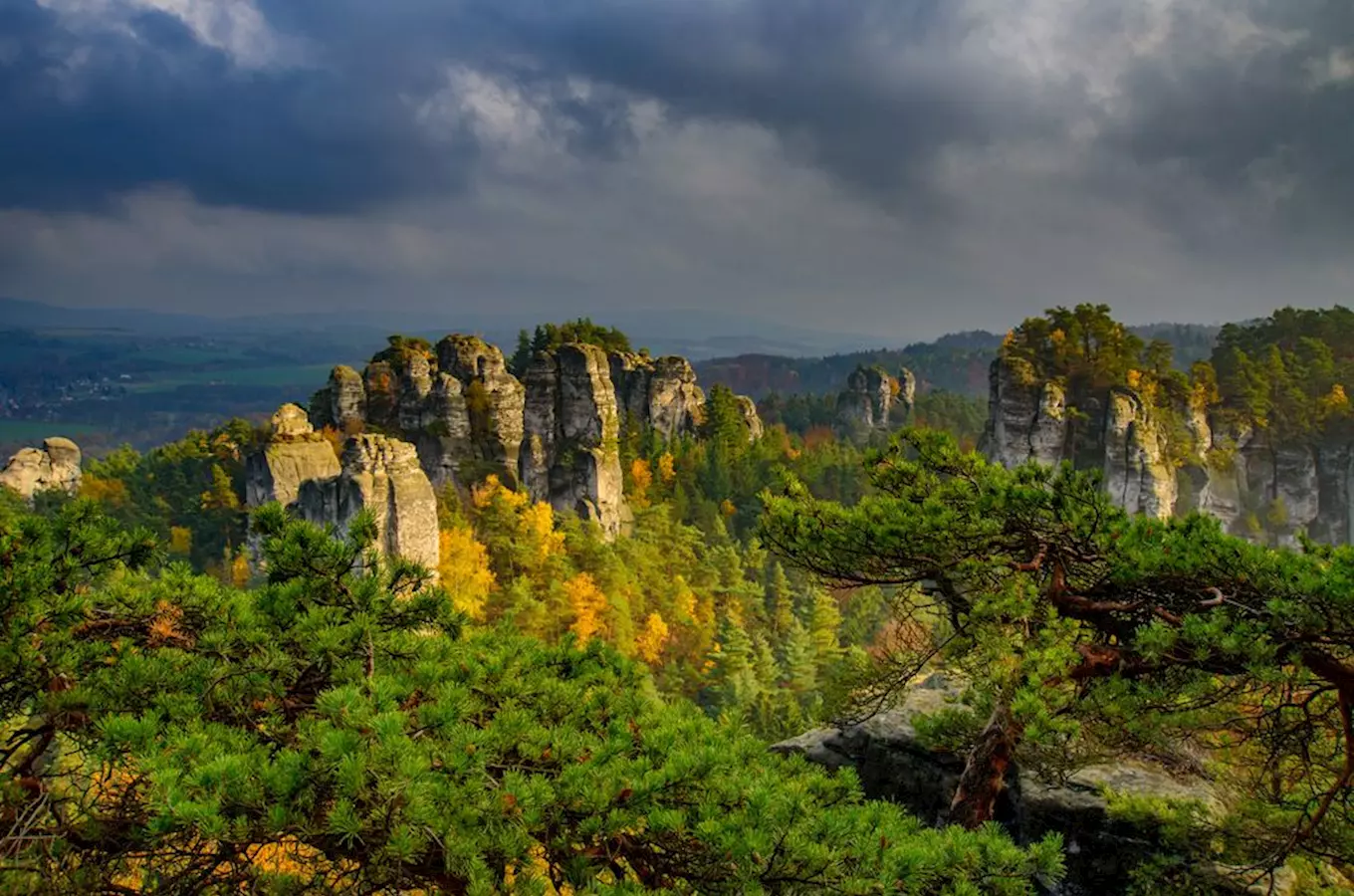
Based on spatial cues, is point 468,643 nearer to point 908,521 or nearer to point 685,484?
point 908,521

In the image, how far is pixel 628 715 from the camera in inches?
206

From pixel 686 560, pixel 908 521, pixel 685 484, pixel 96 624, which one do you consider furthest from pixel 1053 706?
pixel 685 484

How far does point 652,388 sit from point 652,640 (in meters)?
25.1

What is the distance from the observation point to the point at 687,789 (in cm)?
427

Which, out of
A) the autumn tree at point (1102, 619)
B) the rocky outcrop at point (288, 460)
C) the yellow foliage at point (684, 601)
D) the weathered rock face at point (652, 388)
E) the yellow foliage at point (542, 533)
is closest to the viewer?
the autumn tree at point (1102, 619)

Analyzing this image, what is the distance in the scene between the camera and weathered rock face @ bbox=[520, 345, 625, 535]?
42.9 m

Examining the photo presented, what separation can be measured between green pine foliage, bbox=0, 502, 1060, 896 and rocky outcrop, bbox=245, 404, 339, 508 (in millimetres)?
33042

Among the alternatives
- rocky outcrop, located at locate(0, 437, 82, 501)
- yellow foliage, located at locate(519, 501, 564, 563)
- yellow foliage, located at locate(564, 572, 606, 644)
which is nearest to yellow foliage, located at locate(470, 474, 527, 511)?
yellow foliage, located at locate(519, 501, 564, 563)

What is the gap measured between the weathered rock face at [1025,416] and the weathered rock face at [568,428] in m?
21.8

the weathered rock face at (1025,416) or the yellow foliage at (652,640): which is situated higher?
the weathered rock face at (1025,416)

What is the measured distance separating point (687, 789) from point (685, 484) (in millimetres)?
48738

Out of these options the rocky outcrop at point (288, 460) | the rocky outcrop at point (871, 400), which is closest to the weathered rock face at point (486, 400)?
the rocky outcrop at point (288, 460)

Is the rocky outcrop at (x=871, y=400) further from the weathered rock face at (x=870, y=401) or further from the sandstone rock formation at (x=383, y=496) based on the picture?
the sandstone rock formation at (x=383, y=496)

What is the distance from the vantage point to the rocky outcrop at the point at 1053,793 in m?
7.47
